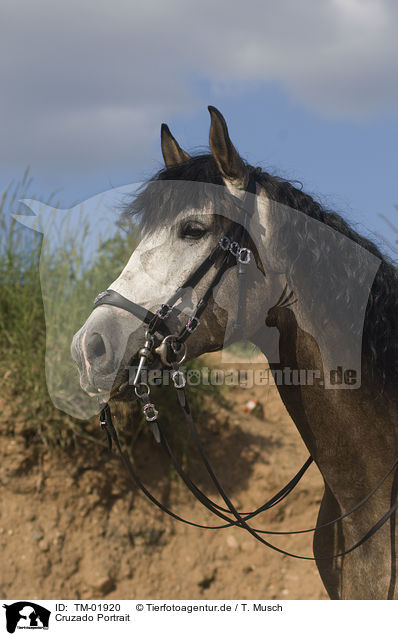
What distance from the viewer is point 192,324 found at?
213cm

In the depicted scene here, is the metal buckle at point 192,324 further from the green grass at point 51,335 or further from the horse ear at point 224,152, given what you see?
the green grass at point 51,335

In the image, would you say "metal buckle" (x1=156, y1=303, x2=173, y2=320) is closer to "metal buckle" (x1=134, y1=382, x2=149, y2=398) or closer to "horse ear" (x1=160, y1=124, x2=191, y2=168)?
"metal buckle" (x1=134, y1=382, x2=149, y2=398)

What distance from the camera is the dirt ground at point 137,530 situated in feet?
16.8

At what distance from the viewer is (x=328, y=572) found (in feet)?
8.31

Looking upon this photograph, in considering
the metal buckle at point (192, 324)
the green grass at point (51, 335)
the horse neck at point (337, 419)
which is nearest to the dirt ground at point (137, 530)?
the green grass at point (51, 335)

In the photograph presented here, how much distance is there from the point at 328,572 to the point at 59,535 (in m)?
3.40

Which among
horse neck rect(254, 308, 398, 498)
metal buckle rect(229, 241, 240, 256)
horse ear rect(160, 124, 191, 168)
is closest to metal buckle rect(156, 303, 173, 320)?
metal buckle rect(229, 241, 240, 256)

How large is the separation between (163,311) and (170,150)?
2.96ft

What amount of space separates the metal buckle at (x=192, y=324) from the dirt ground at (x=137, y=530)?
3.40 meters

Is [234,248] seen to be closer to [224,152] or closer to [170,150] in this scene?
[224,152]

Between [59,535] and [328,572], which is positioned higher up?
[328,572]

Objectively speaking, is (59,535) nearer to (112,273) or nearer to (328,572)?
(112,273)

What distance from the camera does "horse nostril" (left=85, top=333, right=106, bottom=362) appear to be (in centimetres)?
203

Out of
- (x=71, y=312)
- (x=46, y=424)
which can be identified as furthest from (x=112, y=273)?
(x=46, y=424)
